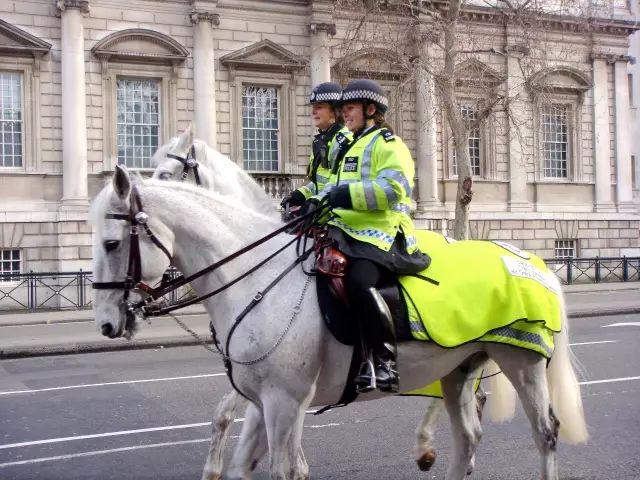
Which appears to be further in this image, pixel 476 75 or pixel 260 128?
pixel 476 75

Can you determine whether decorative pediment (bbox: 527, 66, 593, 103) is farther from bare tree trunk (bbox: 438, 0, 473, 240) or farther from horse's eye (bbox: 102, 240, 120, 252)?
horse's eye (bbox: 102, 240, 120, 252)

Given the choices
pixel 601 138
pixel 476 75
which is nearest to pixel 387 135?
pixel 476 75

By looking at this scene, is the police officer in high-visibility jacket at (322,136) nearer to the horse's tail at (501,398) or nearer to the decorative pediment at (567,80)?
the horse's tail at (501,398)

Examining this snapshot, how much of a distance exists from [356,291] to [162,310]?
127 centimetres

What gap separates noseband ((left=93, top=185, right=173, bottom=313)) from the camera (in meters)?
5.38

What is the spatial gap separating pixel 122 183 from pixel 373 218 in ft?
5.46

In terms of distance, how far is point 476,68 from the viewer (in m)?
33.7

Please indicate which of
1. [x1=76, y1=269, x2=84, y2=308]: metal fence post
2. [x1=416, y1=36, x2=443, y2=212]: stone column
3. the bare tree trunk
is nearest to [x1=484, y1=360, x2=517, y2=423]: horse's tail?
the bare tree trunk

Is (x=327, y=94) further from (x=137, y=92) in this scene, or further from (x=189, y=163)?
(x=137, y=92)

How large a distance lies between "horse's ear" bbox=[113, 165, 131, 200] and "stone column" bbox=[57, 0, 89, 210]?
22521 millimetres

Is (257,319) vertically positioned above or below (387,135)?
below

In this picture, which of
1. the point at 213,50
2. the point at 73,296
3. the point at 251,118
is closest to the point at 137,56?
Answer: the point at 213,50

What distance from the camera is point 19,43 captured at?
1058 inches

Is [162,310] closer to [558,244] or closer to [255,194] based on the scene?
[255,194]
